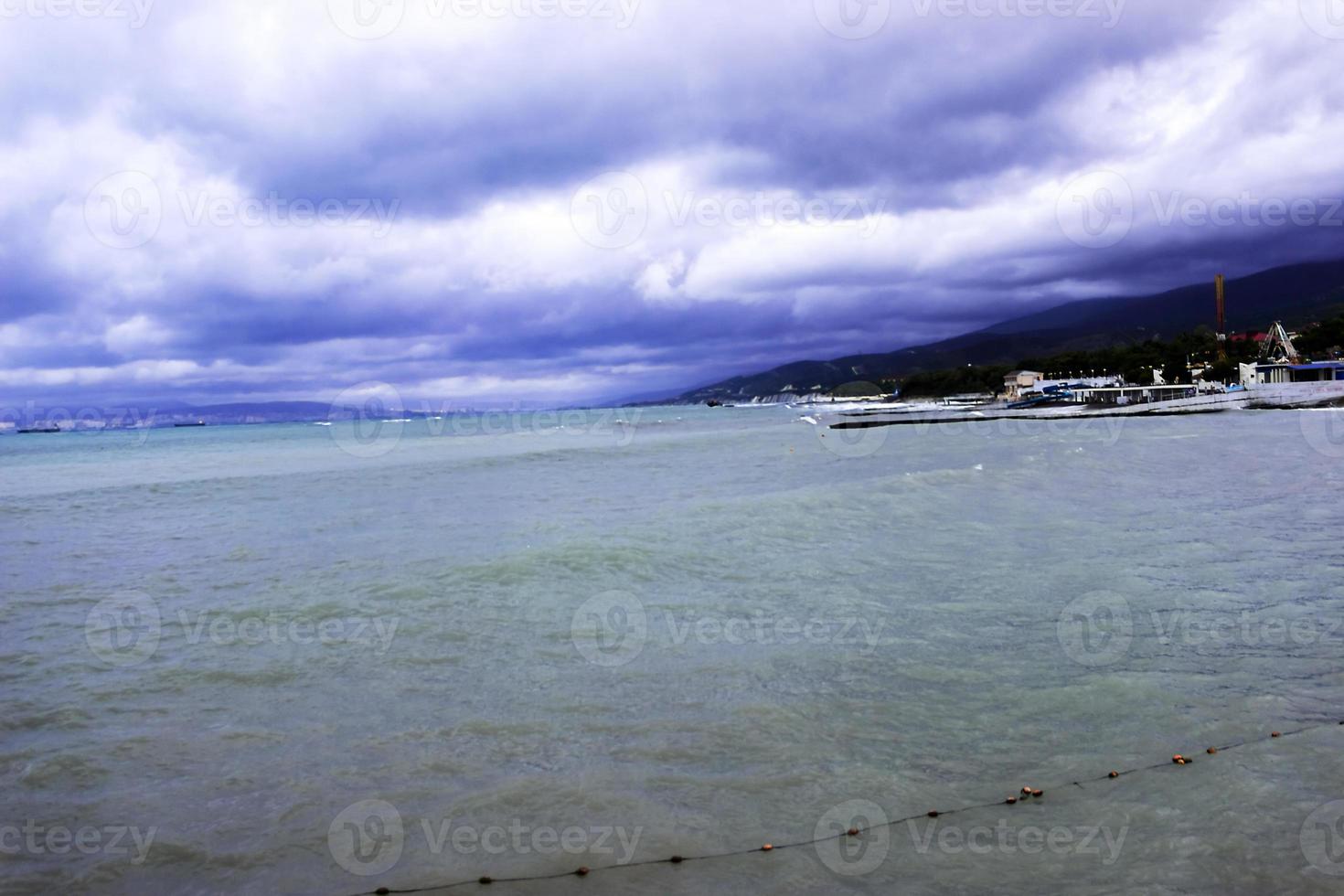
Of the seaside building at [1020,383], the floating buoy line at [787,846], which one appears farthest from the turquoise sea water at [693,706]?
the seaside building at [1020,383]

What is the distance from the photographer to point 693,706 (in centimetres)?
771

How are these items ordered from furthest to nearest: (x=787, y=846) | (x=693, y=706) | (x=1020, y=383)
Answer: (x=1020, y=383), (x=693, y=706), (x=787, y=846)

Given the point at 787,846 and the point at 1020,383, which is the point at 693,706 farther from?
the point at 1020,383

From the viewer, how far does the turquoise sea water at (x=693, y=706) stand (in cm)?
518

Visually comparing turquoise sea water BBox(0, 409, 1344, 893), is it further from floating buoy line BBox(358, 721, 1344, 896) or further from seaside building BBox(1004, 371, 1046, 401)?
seaside building BBox(1004, 371, 1046, 401)

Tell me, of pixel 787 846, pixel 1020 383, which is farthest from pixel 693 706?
pixel 1020 383

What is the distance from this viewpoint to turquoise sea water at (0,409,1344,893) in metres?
5.18

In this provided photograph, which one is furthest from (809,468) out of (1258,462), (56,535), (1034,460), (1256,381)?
(1256,381)

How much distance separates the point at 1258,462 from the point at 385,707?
30.4 meters

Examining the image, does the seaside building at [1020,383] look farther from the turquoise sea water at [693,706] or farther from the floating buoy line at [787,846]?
the floating buoy line at [787,846]

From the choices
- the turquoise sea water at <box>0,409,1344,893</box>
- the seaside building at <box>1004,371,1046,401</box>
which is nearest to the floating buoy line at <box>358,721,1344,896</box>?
the turquoise sea water at <box>0,409,1344,893</box>

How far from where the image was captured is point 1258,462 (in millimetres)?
27906

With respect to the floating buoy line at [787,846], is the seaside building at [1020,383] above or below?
above

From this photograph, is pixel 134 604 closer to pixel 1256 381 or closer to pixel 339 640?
pixel 339 640
